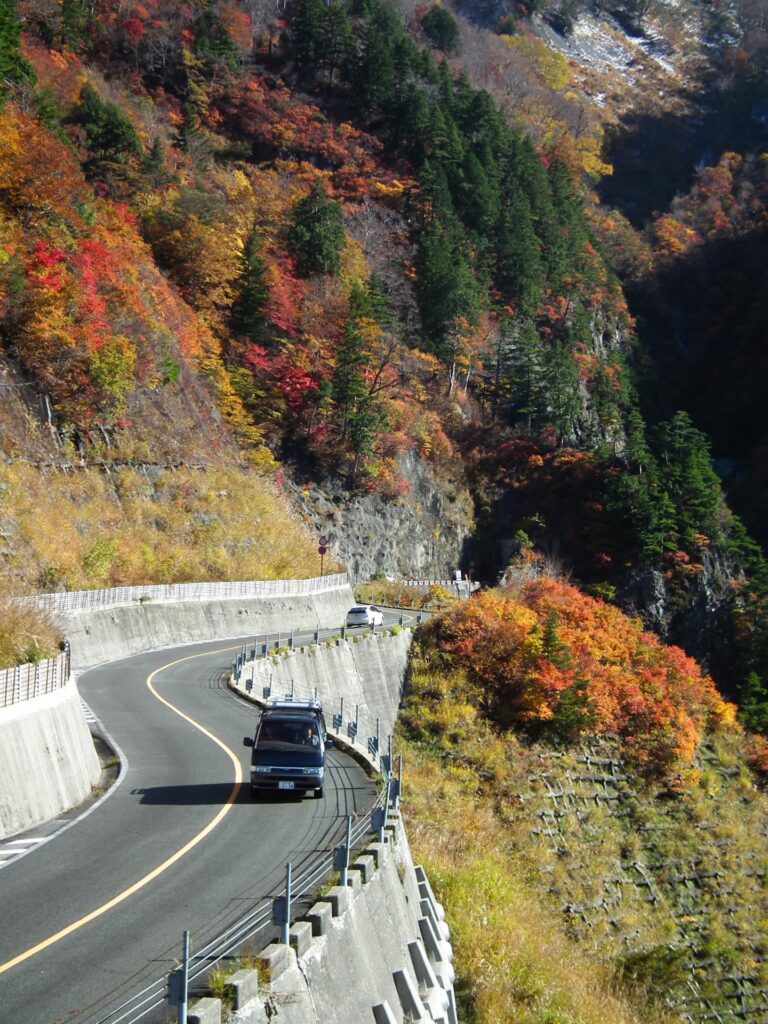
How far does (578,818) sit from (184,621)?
58.4 ft

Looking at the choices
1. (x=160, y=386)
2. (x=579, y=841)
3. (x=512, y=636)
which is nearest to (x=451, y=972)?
(x=579, y=841)

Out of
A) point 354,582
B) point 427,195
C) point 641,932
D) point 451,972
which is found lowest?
point 354,582

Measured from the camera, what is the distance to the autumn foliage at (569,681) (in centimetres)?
3369

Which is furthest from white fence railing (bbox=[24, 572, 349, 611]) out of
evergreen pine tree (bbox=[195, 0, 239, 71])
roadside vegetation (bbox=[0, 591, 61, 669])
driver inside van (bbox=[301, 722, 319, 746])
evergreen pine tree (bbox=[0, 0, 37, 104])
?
evergreen pine tree (bbox=[195, 0, 239, 71])

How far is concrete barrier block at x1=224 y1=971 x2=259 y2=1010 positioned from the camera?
23.4ft

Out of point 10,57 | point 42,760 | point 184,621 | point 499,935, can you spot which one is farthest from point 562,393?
point 42,760

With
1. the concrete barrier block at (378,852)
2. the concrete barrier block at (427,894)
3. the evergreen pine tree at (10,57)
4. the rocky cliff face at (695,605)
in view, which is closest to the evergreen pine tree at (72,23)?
the evergreen pine tree at (10,57)

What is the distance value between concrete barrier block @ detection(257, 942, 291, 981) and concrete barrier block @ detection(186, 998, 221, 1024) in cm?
88

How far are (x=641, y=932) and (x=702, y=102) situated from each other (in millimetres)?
124307

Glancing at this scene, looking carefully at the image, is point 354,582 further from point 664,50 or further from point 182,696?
point 664,50

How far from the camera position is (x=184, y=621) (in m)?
38.3

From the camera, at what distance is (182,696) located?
26.0 metres

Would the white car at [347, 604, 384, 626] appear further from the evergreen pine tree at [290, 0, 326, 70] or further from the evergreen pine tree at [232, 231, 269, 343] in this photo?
the evergreen pine tree at [290, 0, 326, 70]

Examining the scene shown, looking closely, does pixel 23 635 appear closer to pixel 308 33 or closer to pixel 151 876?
pixel 151 876
